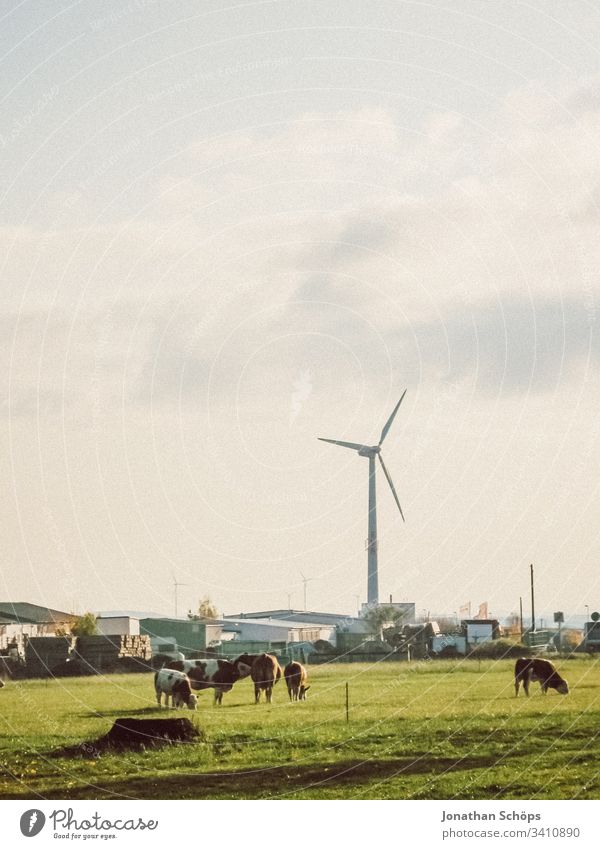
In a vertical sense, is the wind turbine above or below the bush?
above

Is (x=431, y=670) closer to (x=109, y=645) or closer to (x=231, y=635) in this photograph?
(x=109, y=645)

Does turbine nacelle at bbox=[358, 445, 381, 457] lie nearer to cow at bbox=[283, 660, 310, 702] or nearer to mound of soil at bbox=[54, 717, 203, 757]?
cow at bbox=[283, 660, 310, 702]

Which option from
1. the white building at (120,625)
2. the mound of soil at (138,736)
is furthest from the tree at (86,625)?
the mound of soil at (138,736)

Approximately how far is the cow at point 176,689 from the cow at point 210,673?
272 cm

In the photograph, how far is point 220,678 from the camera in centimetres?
4338

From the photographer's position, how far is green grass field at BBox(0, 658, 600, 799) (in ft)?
84.1

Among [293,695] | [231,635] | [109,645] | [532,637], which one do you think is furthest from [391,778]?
[231,635]

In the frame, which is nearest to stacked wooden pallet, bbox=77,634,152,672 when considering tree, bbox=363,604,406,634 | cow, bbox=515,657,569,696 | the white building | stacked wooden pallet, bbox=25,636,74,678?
stacked wooden pallet, bbox=25,636,74,678

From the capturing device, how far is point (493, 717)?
33.9 meters

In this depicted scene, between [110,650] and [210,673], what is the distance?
56.1 feet

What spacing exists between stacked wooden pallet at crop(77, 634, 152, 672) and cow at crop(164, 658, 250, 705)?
14.7 meters

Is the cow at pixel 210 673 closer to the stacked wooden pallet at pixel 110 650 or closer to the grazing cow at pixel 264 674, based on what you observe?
the grazing cow at pixel 264 674
